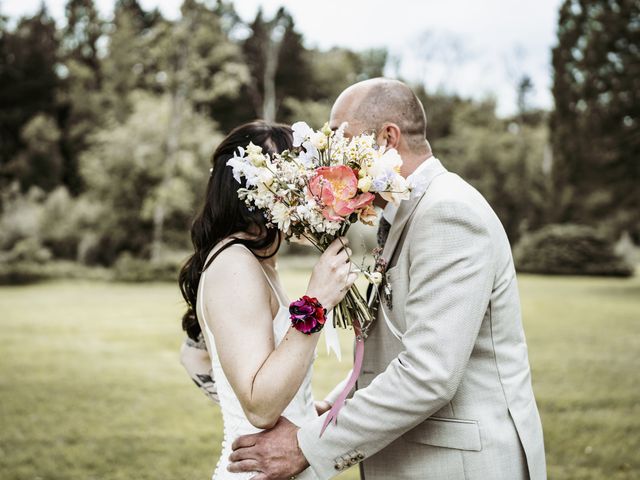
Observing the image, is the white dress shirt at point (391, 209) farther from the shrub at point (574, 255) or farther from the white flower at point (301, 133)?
the shrub at point (574, 255)

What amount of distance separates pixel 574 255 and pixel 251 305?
94.3 ft

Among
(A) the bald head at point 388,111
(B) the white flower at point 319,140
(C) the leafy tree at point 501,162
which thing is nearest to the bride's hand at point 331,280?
(B) the white flower at point 319,140

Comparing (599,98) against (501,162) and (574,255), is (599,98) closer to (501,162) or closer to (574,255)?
(574,255)

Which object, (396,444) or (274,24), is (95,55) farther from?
(396,444)

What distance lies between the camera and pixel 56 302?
1856cm

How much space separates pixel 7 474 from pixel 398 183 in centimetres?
524

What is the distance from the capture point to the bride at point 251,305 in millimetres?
2414

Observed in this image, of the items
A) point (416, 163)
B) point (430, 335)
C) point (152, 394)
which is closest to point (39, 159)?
point (152, 394)

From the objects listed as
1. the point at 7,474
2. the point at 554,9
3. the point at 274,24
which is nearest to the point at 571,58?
the point at 554,9

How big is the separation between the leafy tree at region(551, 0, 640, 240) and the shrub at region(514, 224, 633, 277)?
3057 mm

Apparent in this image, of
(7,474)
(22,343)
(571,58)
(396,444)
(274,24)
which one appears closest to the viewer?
(396,444)

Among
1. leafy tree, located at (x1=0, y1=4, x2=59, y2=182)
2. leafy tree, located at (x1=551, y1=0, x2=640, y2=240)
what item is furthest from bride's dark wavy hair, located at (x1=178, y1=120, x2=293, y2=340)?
leafy tree, located at (x1=0, y1=4, x2=59, y2=182)

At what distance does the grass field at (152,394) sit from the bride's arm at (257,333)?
152 inches

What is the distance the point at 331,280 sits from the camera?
249cm
